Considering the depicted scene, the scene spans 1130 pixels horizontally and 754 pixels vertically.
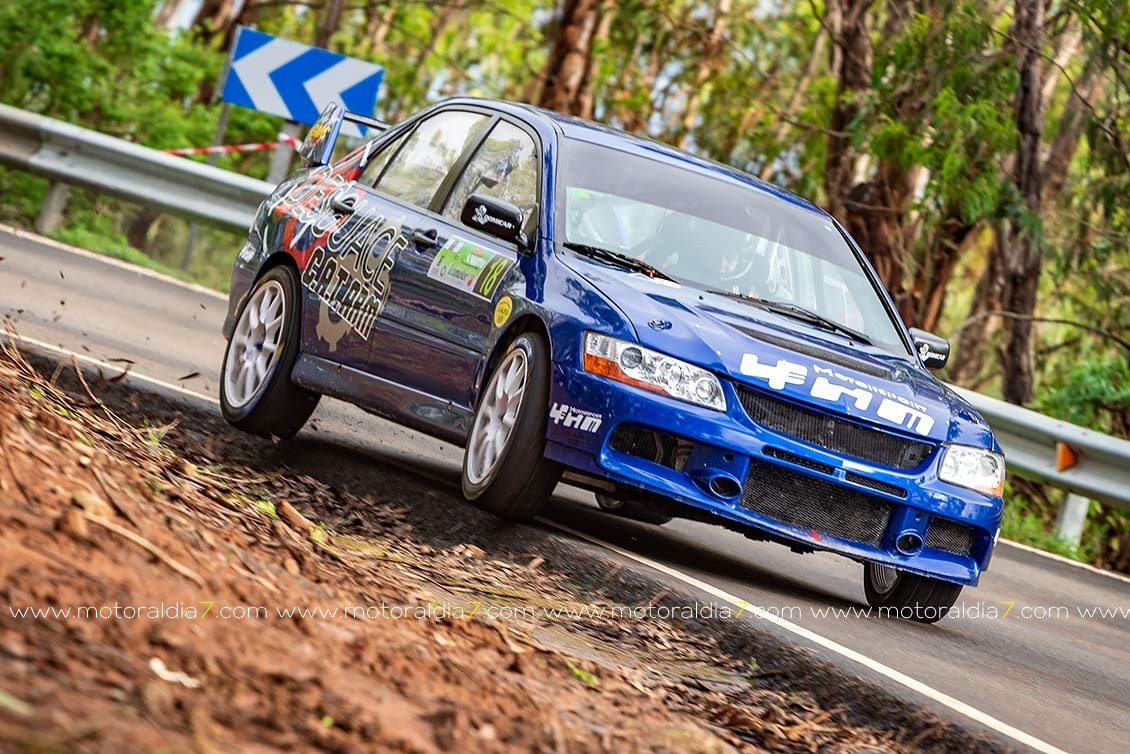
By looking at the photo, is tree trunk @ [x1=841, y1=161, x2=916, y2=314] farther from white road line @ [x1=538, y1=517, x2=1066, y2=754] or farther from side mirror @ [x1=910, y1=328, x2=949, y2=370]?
white road line @ [x1=538, y1=517, x2=1066, y2=754]

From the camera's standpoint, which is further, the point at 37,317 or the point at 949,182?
the point at 949,182

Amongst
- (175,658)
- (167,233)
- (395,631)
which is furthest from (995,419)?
(167,233)

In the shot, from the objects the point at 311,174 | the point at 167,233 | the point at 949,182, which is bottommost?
the point at 167,233

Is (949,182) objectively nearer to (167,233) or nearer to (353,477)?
(353,477)

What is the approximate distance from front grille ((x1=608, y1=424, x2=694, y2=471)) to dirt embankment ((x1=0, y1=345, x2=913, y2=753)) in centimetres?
68

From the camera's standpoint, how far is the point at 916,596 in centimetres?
789

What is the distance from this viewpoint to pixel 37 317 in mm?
11250

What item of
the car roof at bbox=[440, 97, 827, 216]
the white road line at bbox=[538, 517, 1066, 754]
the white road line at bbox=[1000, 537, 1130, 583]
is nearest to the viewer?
the white road line at bbox=[538, 517, 1066, 754]

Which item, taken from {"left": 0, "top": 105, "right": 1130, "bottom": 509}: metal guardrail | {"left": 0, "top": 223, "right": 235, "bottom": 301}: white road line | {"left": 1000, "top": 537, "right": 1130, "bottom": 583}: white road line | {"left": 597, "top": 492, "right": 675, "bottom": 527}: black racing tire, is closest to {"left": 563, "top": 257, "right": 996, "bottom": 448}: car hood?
{"left": 597, "top": 492, "right": 675, "bottom": 527}: black racing tire

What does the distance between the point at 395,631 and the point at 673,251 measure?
3.68m

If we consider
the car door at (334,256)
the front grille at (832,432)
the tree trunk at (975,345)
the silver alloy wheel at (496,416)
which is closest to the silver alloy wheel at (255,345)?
the car door at (334,256)

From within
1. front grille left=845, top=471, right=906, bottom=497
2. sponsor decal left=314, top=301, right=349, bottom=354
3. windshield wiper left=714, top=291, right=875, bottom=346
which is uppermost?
windshield wiper left=714, top=291, right=875, bottom=346

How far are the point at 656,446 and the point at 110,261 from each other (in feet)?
31.5

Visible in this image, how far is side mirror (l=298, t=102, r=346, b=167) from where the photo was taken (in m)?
10.0
